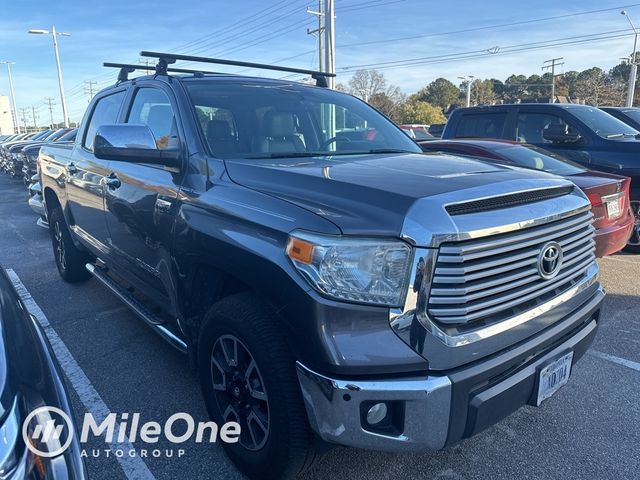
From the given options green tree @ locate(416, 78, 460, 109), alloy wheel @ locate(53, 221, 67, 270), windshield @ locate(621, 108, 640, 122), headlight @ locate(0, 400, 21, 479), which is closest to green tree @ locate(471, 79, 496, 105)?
green tree @ locate(416, 78, 460, 109)

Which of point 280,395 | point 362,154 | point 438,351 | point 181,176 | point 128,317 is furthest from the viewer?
point 128,317

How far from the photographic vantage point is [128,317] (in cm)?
449

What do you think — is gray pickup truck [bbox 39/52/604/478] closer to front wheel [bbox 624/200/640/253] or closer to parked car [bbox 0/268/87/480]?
parked car [bbox 0/268/87/480]

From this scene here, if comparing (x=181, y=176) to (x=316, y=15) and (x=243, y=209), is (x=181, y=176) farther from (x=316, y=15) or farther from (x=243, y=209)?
(x=316, y=15)

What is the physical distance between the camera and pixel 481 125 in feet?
26.2

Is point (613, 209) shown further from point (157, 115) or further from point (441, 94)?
point (441, 94)

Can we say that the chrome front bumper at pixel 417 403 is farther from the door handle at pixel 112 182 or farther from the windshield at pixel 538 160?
the windshield at pixel 538 160

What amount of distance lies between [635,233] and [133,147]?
624cm

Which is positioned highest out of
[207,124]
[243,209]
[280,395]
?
[207,124]

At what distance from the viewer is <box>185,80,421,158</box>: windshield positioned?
115 inches

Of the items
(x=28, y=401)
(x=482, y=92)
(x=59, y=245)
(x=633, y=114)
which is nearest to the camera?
(x=28, y=401)

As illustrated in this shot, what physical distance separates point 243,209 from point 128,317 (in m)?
2.76

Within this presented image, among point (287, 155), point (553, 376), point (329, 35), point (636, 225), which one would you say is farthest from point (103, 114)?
point (329, 35)

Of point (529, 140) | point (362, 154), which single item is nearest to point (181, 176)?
point (362, 154)
